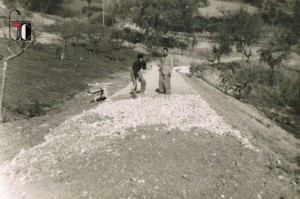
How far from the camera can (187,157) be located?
856 cm

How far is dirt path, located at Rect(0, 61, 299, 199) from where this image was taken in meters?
7.13

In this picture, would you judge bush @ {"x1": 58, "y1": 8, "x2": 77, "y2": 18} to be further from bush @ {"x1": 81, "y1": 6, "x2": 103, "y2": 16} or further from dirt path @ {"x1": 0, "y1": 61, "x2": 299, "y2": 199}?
dirt path @ {"x1": 0, "y1": 61, "x2": 299, "y2": 199}

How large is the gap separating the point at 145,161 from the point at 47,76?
469 inches

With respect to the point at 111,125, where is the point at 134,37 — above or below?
above

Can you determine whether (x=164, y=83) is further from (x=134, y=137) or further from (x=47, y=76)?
(x=47, y=76)

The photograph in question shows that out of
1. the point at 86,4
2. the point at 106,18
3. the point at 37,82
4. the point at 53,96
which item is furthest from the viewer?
the point at 86,4

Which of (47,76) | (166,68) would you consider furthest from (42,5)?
(166,68)

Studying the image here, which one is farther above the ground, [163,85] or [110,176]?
[163,85]

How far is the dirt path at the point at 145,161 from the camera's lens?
23.4 feet

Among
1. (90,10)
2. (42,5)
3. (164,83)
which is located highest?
(90,10)

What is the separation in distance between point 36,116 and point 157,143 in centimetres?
511

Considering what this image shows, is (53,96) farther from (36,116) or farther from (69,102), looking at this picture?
(36,116)

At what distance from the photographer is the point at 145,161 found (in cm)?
817

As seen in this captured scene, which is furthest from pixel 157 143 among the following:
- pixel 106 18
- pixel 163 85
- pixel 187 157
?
pixel 106 18
